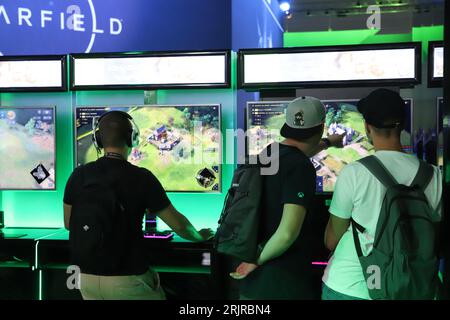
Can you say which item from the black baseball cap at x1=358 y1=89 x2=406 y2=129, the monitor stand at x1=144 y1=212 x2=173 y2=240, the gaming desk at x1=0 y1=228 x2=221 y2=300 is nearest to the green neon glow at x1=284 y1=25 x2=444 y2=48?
the monitor stand at x1=144 y1=212 x2=173 y2=240

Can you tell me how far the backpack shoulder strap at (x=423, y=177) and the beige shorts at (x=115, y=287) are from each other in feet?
3.91

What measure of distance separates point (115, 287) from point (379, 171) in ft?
3.85

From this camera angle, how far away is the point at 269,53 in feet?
10.5

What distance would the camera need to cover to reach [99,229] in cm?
197

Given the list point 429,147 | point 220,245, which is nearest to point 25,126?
point 220,245

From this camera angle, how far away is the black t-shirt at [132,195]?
2031 millimetres

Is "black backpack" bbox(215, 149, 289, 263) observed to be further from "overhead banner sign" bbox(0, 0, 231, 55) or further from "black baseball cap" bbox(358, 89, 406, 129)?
"overhead banner sign" bbox(0, 0, 231, 55)

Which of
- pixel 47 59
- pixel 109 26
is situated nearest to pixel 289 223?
pixel 47 59

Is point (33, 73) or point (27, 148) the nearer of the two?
point (33, 73)

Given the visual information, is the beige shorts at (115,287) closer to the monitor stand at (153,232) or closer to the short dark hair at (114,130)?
the short dark hair at (114,130)

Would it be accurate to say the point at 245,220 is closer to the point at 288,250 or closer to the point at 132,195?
the point at 288,250

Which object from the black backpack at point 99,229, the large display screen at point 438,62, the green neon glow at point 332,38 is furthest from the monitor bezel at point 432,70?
the green neon glow at point 332,38
